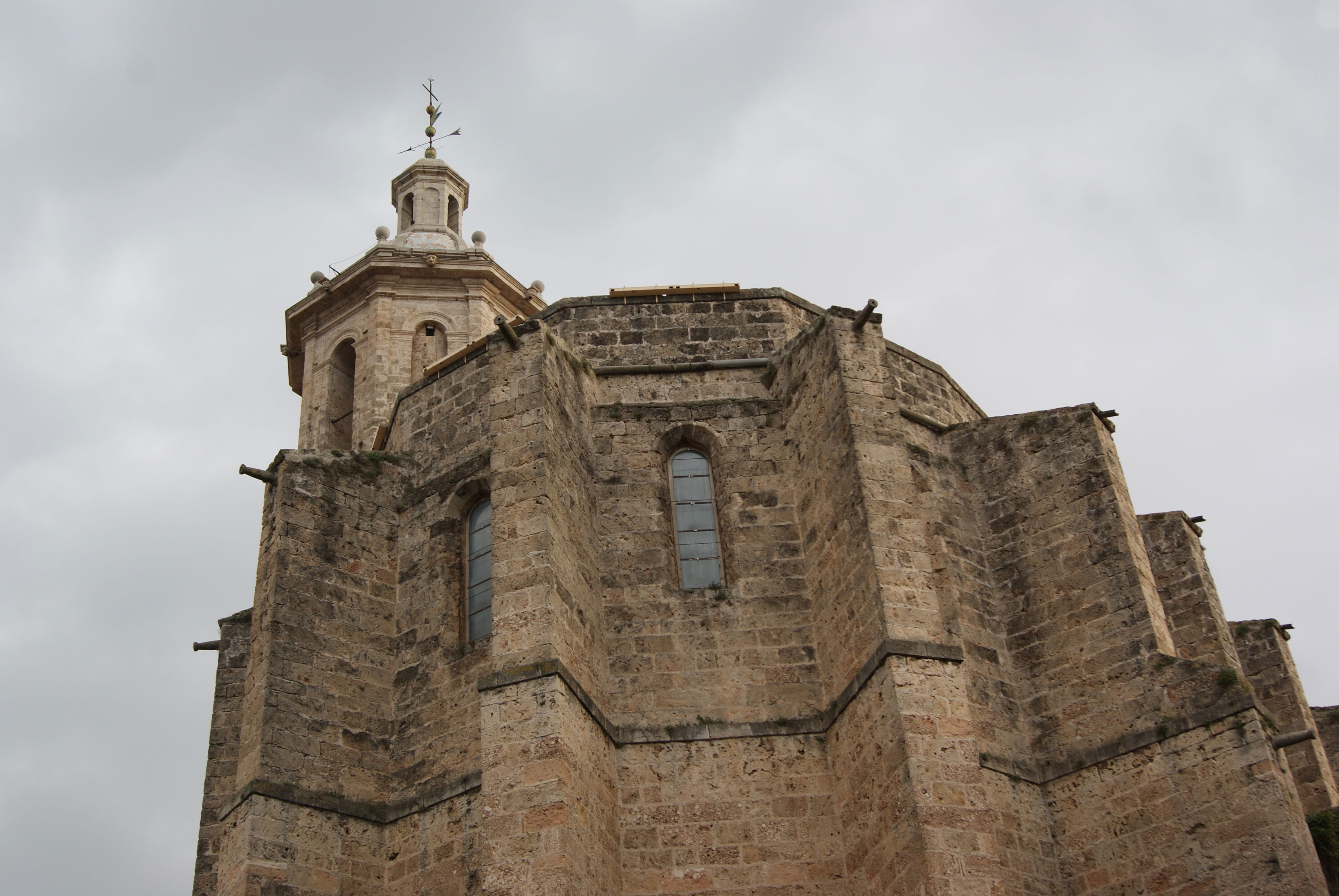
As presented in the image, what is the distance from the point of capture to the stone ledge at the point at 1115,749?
12992mm

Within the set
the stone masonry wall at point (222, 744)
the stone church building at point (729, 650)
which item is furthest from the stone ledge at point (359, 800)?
the stone masonry wall at point (222, 744)

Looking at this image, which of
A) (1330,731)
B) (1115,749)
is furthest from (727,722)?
(1330,731)

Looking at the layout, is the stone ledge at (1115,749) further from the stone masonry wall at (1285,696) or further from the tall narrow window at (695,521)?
the stone masonry wall at (1285,696)

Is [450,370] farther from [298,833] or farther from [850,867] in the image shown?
[850,867]

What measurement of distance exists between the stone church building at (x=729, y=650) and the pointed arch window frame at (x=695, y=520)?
32 mm

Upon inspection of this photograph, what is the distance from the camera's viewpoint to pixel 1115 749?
13.4 m

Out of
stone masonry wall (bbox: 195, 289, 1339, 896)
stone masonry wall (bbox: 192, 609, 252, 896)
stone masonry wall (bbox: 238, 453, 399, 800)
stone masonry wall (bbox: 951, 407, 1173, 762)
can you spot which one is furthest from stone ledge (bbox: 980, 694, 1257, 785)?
stone masonry wall (bbox: 192, 609, 252, 896)

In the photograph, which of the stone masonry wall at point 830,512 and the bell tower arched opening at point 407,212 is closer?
the stone masonry wall at point 830,512

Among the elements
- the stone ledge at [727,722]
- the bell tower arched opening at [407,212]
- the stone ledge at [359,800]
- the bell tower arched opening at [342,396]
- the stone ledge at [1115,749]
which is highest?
the bell tower arched opening at [407,212]

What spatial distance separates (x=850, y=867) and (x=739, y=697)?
1972 mm

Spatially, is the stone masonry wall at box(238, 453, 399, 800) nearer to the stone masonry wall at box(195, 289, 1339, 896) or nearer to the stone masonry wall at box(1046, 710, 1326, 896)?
the stone masonry wall at box(195, 289, 1339, 896)

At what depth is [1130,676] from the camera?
13.7m

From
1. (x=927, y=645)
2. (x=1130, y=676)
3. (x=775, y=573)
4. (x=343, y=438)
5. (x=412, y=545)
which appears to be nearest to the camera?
(x=927, y=645)

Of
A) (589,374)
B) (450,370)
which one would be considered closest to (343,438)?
(450,370)
